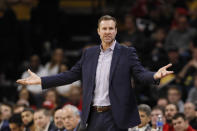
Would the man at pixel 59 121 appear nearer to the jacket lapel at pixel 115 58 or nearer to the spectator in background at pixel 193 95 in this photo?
the spectator in background at pixel 193 95

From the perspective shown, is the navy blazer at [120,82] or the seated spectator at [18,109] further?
the seated spectator at [18,109]

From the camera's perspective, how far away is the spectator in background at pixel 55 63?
40.1 ft

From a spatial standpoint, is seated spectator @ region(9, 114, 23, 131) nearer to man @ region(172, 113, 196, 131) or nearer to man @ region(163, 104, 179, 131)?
man @ region(163, 104, 179, 131)

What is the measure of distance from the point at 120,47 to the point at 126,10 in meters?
9.26

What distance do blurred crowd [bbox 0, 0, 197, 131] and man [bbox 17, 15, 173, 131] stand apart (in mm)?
2499

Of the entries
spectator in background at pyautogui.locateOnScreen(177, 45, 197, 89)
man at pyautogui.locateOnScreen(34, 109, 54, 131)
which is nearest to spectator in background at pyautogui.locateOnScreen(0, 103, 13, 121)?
man at pyautogui.locateOnScreen(34, 109, 54, 131)

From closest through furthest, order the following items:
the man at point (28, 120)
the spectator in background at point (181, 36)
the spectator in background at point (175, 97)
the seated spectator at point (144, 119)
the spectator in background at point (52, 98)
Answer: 1. the seated spectator at point (144, 119)
2. the man at point (28, 120)
3. the spectator in background at point (175, 97)
4. the spectator in background at point (52, 98)
5. the spectator in background at point (181, 36)

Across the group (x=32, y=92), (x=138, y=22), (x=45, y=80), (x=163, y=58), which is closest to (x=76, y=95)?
(x=32, y=92)

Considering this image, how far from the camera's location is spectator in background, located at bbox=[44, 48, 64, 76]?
40.1 ft

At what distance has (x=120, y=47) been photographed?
19.0 feet

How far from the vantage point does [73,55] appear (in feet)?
45.5

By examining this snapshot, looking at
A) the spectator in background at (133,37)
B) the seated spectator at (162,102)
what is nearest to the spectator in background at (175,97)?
the seated spectator at (162,102)

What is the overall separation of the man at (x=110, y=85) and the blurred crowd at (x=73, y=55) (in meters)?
2.50

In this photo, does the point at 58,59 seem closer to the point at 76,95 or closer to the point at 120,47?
the point at 76,95
